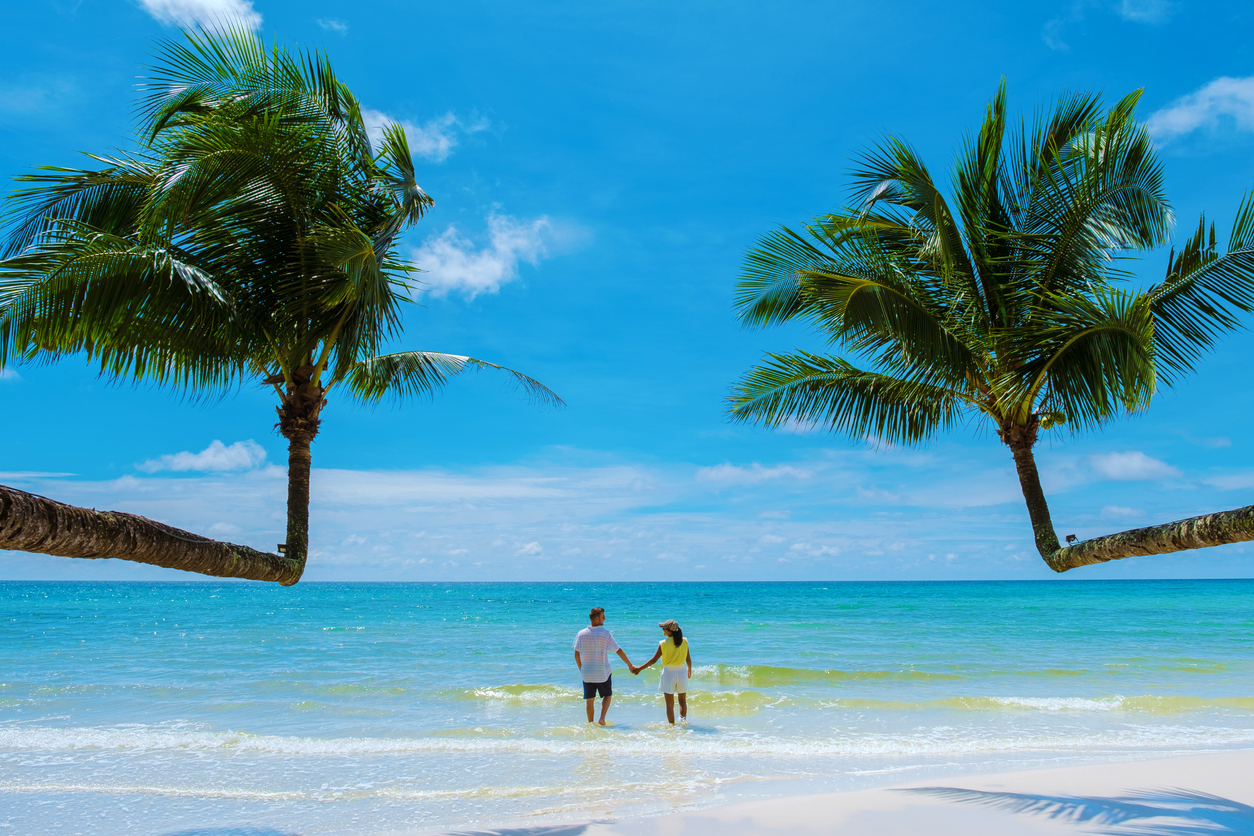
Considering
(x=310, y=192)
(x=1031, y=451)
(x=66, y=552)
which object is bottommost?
(x=66, y=552)

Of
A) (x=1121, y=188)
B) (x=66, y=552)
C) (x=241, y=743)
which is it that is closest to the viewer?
(x=66, y=552)

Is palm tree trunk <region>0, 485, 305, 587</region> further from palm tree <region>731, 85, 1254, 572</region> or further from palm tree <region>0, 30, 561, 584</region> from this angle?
palm tree <region>731, 85, 1254, 572</region>

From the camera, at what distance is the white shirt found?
9.12 m

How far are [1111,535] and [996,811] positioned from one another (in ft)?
8.01

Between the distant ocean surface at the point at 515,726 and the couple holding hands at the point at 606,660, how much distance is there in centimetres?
44

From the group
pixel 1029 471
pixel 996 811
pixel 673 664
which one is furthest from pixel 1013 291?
pixel 673 664

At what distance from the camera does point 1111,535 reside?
465 cm

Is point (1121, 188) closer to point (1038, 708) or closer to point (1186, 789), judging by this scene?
point (1186, 789)

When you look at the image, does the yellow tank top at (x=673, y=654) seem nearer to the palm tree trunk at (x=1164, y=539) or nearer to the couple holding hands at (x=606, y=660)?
the couple holding hands at (x=606, y=660)

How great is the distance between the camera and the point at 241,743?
353 inches

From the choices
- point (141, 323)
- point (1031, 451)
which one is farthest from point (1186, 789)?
point (141, 323)

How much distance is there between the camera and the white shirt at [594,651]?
9.12m

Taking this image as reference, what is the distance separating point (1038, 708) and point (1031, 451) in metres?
7.62

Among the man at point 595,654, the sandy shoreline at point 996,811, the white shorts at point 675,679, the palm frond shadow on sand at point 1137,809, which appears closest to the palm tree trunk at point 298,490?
the sandy shoreline at point 996,811
